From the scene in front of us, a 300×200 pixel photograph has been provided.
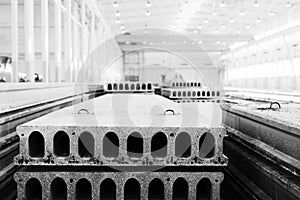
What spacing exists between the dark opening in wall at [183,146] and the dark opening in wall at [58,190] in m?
0.71

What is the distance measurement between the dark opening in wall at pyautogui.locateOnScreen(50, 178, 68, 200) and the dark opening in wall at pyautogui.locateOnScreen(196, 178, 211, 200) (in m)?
0.79

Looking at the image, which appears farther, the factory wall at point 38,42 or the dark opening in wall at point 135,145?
the factory wall at point 38,42

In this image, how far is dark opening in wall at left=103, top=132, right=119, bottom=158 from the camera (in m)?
2.16

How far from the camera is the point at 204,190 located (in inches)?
86.1

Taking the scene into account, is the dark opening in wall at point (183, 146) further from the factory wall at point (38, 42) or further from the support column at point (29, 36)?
the factory wall at point (38, 42)

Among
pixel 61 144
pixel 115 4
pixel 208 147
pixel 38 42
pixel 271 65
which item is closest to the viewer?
pixel 208 147

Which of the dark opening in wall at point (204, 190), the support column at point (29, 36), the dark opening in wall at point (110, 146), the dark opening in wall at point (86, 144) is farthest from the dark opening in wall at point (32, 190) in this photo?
the support column at point (29, 36)

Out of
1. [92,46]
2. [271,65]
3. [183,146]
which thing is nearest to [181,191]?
[183,146]

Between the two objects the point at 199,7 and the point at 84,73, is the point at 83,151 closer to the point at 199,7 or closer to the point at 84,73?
the point at 84,73

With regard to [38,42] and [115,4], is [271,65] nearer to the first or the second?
[115,4]

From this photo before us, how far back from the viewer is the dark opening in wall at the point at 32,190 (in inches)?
79.1

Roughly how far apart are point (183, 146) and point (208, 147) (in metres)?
0.23

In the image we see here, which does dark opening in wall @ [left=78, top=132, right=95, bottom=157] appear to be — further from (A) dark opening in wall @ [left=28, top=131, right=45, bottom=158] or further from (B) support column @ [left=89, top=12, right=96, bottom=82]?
(B) support column @ [left=89, top=12, right=96, bottom=82]

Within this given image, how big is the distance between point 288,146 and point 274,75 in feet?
47.5
